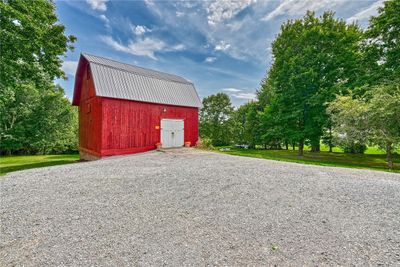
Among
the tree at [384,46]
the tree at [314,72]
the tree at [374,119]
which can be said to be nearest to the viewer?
the tree at [374,119]

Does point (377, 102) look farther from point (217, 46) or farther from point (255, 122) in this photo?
point (255, 122)

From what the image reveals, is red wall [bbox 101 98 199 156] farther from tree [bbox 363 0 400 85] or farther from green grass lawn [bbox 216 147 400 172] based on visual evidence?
tree [bbox 363 0 400 85]

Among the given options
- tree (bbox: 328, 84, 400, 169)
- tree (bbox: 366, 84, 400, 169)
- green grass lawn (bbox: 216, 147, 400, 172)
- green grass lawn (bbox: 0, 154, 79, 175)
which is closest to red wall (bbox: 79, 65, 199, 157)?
green grass lawn (bbox: 0, 154, 79, 175)

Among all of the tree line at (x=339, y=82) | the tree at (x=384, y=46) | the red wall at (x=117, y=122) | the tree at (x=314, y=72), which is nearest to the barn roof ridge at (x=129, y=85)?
the red wall at (x=117, y=122)

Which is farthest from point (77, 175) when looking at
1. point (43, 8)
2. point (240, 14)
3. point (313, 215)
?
point (240, 14)

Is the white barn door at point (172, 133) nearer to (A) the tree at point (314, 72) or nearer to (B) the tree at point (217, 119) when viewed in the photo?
(A) the tree at point (314, 72)

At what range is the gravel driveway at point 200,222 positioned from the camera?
259 centimetres

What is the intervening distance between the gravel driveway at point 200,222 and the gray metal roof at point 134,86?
676 cm

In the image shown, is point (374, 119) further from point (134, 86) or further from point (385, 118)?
point (134, 86)

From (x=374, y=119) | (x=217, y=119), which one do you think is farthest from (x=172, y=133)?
(x=217, y=119)

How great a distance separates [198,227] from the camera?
10.9 ft

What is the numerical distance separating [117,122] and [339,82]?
1697cm

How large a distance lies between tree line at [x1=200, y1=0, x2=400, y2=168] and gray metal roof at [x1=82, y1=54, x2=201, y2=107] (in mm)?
4654

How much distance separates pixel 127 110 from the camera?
1174 cm
